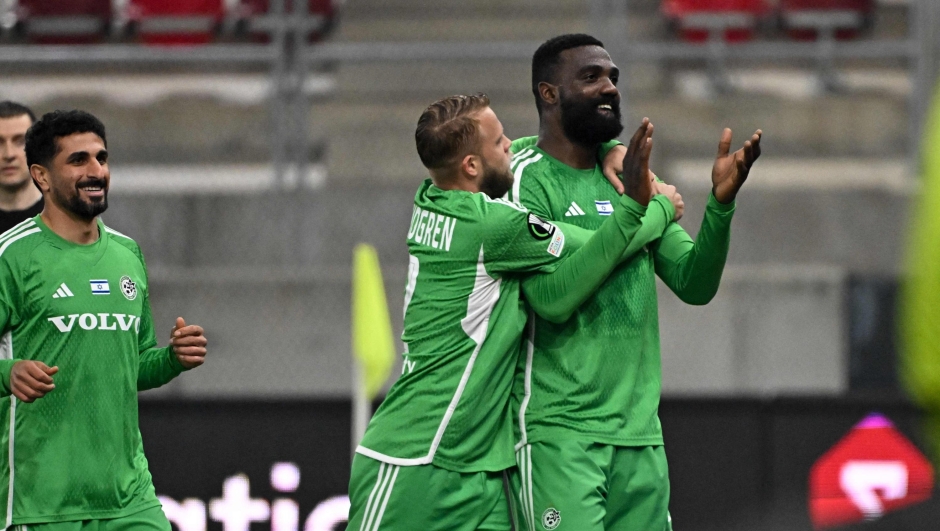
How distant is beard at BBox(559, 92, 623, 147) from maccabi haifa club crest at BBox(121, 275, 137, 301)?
142 cm

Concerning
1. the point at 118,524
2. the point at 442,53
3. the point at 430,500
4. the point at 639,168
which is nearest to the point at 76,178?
the point at 118,524

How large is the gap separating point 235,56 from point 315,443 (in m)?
2.80

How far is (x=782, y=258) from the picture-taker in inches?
367

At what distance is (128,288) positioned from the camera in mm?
4633

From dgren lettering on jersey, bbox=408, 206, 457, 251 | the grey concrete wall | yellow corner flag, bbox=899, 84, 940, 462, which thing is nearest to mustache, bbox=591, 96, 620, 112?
dgren lettering on jersey, bbox=408, 206, 457, 251

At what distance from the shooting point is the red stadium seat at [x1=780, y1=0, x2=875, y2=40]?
32.8 feet

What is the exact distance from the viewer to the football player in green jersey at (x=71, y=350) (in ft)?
14.7

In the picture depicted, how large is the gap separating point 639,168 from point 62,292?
1.75 metres

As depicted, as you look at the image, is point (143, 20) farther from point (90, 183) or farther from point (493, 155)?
point (493, 155)

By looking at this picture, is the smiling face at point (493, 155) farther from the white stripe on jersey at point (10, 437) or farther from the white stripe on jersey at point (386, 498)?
the white stripe on jersey at point (10, 437)

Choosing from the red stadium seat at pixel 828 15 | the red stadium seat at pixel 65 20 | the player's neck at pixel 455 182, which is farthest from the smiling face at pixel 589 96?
the red stadium seat at pixel 65 20

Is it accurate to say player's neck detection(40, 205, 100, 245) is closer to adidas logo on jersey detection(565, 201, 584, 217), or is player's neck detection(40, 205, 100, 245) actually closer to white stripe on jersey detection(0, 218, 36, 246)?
white stripe on jersey detection(0, 218, 36, 246)

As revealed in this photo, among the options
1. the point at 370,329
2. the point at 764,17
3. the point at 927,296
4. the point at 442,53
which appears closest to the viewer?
the point at 927,296

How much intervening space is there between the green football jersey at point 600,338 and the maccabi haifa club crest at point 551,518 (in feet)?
0.71
